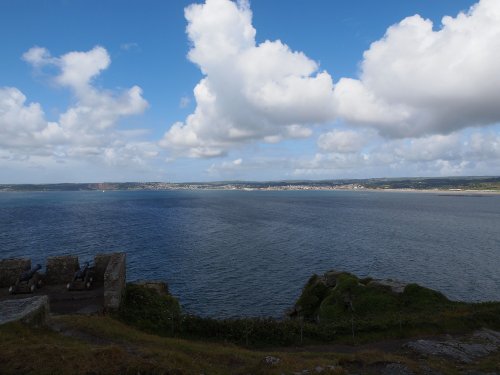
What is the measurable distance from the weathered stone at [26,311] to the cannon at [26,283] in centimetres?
661

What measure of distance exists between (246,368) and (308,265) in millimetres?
44736

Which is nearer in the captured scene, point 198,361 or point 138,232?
point 198,361

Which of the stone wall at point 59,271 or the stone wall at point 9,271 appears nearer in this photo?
the stone wall at point 9,271

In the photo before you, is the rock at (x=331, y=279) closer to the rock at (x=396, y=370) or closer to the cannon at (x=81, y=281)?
the rock at (x=396, y=370)

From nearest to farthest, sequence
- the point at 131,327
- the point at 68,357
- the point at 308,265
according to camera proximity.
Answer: the point at 68,357
the point at 131,327
the point at 308,265

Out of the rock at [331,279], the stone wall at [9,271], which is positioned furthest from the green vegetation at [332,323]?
the stone wall at [9,271]

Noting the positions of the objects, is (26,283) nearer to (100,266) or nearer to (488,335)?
(100,266)

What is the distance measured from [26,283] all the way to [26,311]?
8.91 metres

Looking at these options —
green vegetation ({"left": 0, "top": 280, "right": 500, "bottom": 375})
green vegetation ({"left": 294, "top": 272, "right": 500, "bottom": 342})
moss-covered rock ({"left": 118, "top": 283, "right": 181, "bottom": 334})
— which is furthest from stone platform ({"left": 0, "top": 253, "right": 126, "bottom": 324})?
green vegetation ({"left": 294, "top": 272, "right": 500, "bottom": 342})

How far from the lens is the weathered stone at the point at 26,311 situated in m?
16.4

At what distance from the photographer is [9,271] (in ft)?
82.8

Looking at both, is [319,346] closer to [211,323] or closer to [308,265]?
[211,323]

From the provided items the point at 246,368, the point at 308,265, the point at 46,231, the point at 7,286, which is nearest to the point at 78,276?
the point at 7,286

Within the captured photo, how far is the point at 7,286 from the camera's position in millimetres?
25141
